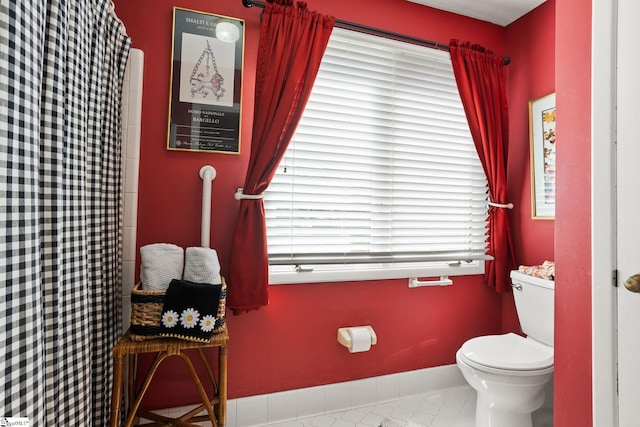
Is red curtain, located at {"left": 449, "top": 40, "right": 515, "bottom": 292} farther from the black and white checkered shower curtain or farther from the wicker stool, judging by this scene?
the black and white checkered shower curtain

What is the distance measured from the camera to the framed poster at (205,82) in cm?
174

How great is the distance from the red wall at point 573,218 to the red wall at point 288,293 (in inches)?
37.5

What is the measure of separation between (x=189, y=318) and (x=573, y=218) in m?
1.51

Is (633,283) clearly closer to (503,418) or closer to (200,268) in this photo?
(503,418)

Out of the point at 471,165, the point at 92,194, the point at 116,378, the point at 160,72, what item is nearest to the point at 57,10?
the point at 92,194

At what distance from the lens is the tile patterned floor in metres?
1.88

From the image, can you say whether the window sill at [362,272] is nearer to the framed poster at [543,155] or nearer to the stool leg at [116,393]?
the framed poster at [543,155]

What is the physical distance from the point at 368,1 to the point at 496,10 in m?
0.91

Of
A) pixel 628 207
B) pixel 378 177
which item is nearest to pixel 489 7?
pixel 378 177

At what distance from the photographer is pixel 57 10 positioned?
37.1 inches

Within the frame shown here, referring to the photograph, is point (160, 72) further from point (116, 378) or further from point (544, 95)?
point (544, 95)

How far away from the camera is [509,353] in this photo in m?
1.77

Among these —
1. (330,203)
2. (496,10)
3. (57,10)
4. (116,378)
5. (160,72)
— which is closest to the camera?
(57,10)

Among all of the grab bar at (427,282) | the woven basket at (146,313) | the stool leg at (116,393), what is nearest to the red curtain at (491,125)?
the grab bar at (427,282)
